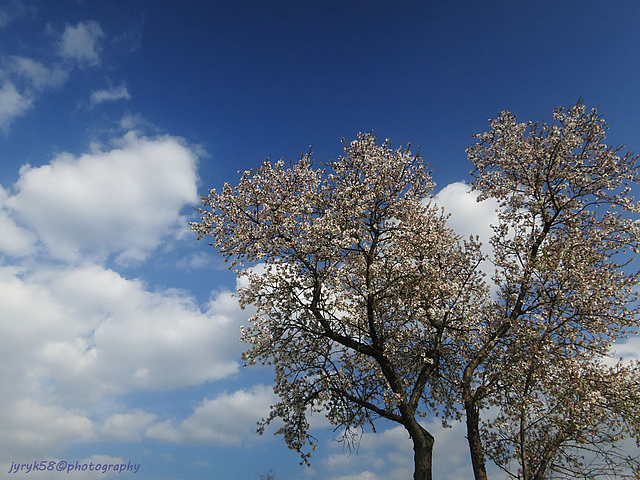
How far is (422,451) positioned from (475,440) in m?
2.84

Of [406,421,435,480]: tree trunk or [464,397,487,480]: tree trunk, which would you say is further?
[464,397,487,480]: tree trunk

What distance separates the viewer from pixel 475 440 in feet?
67.4

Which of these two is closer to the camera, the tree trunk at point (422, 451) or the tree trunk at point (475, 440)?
the tree trunk at point (422, 451)

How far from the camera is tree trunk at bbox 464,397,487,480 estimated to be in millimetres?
20172

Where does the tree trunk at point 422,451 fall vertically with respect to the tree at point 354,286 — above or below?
below

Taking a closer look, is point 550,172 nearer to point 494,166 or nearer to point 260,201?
point 494,166

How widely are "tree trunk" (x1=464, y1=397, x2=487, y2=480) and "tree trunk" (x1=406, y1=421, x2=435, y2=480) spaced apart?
2.19 metres

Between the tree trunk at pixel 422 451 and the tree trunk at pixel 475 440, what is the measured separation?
2191 mm

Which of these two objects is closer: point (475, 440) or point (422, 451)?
point (422, 451)

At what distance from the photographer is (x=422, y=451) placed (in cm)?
1920

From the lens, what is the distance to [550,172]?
73.0 ft

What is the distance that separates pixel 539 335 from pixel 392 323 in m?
5.73

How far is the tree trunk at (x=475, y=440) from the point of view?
66.2 feet

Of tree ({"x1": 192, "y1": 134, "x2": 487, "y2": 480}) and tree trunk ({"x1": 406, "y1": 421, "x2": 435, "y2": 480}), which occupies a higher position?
tree ({"x1": 192, "y1": 134, "x2": 487, "y2": 480})
